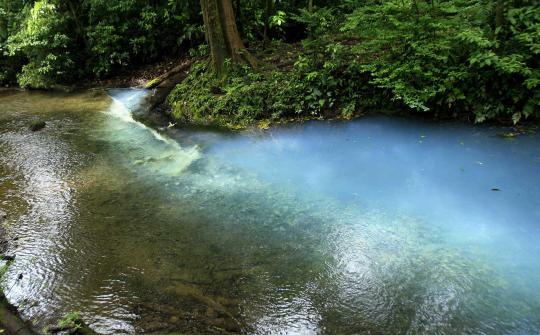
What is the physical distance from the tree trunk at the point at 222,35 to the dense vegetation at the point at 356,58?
220 millimetres

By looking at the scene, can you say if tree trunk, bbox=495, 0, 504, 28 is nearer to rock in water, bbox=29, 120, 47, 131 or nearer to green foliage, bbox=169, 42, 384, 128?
green foliage, bbox=169, 42, 384, 128

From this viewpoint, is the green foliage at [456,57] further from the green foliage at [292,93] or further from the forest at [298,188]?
the green foliage at [292,93]

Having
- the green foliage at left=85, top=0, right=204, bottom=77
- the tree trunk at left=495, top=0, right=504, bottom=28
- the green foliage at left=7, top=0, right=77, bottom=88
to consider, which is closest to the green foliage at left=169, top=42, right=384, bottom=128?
the tree trunk at left=495, top=0, right=504, bottom=28

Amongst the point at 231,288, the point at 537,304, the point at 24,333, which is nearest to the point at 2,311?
the point at 24,333

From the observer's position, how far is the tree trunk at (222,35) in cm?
1060

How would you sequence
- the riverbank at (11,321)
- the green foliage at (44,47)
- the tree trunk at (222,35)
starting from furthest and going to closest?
the green foliage at (44,47)
the tree trunk at (222,35)
the riverbank at (11,321)

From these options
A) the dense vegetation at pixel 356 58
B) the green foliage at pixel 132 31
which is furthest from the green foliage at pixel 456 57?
the green foliage at pixel 132 31

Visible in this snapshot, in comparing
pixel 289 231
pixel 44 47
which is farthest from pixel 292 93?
pixel 44 47

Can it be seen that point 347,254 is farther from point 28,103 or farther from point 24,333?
point 28,103

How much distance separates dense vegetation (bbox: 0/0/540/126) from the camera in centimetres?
746

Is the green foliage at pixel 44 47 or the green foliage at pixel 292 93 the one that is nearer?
the green foliage at pixel 292 93

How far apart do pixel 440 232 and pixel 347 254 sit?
4.51 ft

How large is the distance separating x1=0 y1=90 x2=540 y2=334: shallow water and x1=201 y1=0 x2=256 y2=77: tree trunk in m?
2.86

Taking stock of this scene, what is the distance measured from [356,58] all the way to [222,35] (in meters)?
3.88
